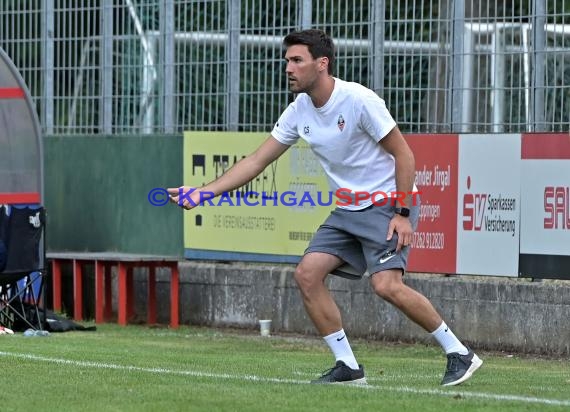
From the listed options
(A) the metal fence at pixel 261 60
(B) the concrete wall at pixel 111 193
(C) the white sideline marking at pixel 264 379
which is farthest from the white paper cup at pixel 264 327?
(C) the white sideline marking at pixel 264 379

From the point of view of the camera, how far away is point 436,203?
1327 cm

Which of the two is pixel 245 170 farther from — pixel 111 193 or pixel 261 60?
pixel 111 193

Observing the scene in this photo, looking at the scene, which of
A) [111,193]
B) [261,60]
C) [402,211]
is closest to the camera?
[402,211]

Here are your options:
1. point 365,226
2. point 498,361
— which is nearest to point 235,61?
point 498,361

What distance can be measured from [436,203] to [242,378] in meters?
4.68

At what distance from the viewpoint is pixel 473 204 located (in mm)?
13008

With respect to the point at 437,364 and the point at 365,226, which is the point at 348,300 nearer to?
the point at 437,364

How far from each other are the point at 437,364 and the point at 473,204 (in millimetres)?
2230

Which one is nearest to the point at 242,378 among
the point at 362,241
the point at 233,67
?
the point at 362,241

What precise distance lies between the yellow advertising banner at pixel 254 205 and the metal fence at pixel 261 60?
1.33 feet

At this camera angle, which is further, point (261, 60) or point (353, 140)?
point (261, 60)

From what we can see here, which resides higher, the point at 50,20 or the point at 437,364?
the point at 50,20

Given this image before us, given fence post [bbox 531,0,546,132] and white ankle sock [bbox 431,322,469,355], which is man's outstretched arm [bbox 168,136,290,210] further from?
fence post [bbox 531,0,546,132]

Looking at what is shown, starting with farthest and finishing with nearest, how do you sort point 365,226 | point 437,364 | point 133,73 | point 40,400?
point 133,73 < point 437,364 < point 365,226 < point 40,400
